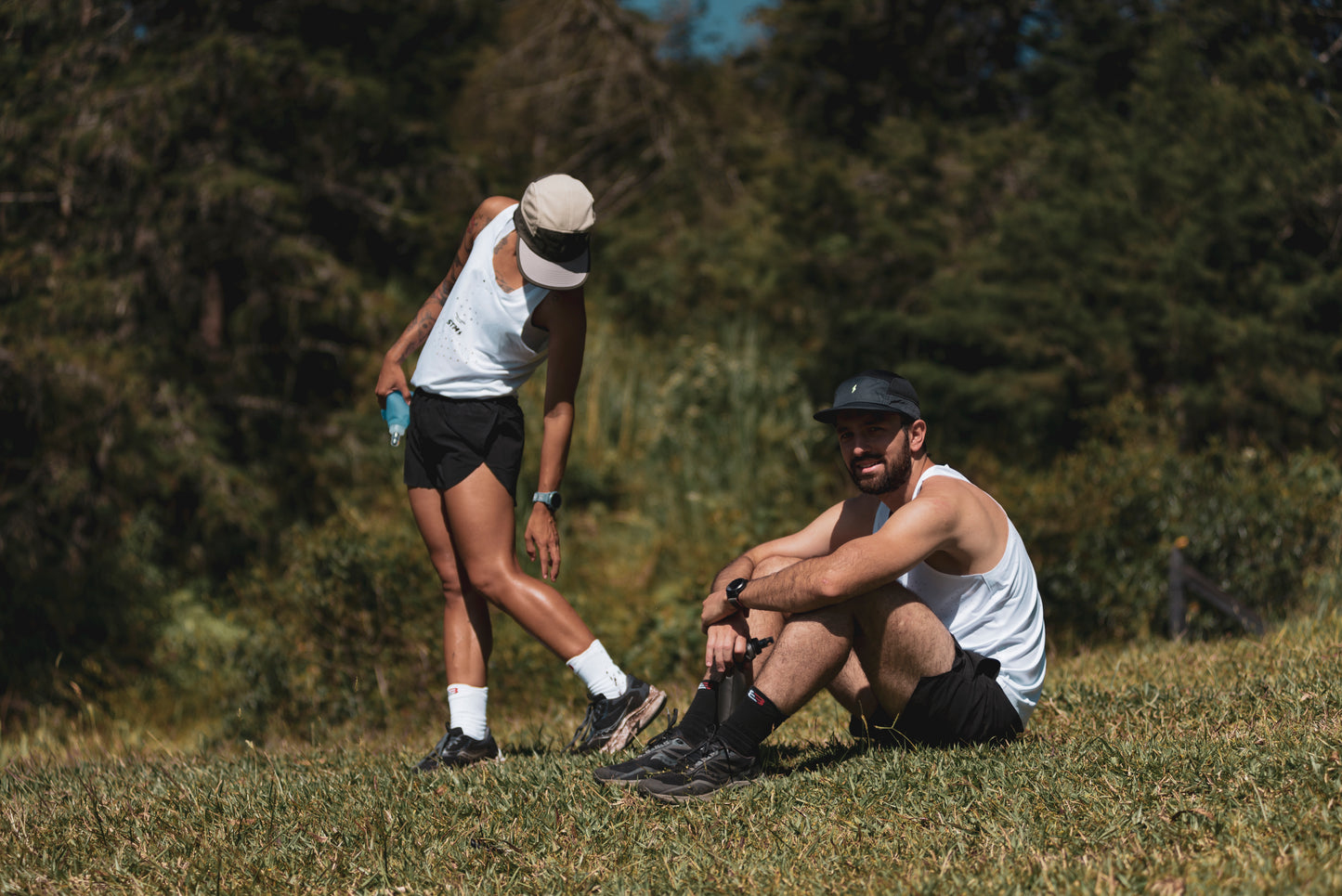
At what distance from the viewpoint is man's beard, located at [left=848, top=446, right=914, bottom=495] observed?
352cm

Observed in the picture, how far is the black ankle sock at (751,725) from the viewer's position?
334cm

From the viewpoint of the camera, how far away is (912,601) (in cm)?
336

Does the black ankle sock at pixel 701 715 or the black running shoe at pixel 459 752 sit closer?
the black ankle sock at pixel 701 715

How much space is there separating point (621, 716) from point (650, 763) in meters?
0.63

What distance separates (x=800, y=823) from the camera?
2.98 meters

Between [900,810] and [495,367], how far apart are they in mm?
2000

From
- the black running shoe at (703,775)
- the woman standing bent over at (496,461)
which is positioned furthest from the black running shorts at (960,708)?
the woman standing bent over at (496,461)

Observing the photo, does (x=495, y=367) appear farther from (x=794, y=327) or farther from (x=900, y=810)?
(x=794, y=327)

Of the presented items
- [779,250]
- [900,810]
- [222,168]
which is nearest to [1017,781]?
[900,810]

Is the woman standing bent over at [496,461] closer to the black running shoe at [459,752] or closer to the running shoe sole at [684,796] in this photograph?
the black running shoe at [459,752]

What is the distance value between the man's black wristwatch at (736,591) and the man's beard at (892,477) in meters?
0.46

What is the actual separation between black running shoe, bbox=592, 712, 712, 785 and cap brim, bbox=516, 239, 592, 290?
146 centimetres

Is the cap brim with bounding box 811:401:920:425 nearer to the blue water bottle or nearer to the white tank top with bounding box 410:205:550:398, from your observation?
the white tank top with bounding box 410:205:550:398

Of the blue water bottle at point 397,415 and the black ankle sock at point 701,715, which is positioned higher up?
the blue water bottle at point 397,415
